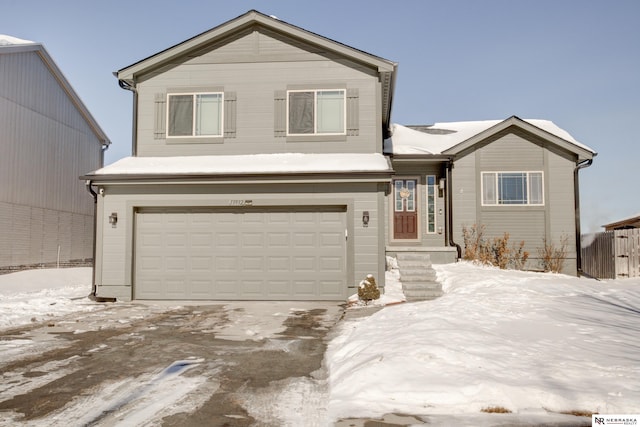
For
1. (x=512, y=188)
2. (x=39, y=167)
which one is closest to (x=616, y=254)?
(x=512, y=188)

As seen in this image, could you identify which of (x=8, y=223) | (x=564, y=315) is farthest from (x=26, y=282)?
(x=564, y=315)

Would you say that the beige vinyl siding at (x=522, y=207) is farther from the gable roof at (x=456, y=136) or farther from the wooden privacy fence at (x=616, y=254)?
the wooden privacy fence at (x=616, y=254)

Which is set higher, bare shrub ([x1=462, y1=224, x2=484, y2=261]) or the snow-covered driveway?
bare shrub ([x1=462, y1=224, x2=484, y2=261])

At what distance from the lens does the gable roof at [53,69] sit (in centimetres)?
1812

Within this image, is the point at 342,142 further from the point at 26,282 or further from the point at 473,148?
the point at 26,282

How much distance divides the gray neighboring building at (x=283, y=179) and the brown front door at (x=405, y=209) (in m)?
0.03

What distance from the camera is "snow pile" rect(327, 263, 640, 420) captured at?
4047mm

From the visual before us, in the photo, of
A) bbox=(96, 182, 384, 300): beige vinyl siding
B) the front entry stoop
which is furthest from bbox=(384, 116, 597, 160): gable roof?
bbox=(96, 182, 384, 300): beige vinyl siding

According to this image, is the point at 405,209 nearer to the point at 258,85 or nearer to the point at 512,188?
the point at 512,188

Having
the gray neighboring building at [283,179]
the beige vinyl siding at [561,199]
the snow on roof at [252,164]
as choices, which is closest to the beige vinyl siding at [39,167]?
the gray neighboring building at [283,179]

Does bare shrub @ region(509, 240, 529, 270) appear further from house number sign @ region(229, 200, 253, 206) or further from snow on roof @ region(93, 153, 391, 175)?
house number sign @ region(229, 200, 253, 206)

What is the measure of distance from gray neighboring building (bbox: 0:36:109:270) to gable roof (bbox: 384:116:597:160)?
48.9 feet

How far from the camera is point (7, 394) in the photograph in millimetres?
4527

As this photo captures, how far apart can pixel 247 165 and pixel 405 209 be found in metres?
6.14
